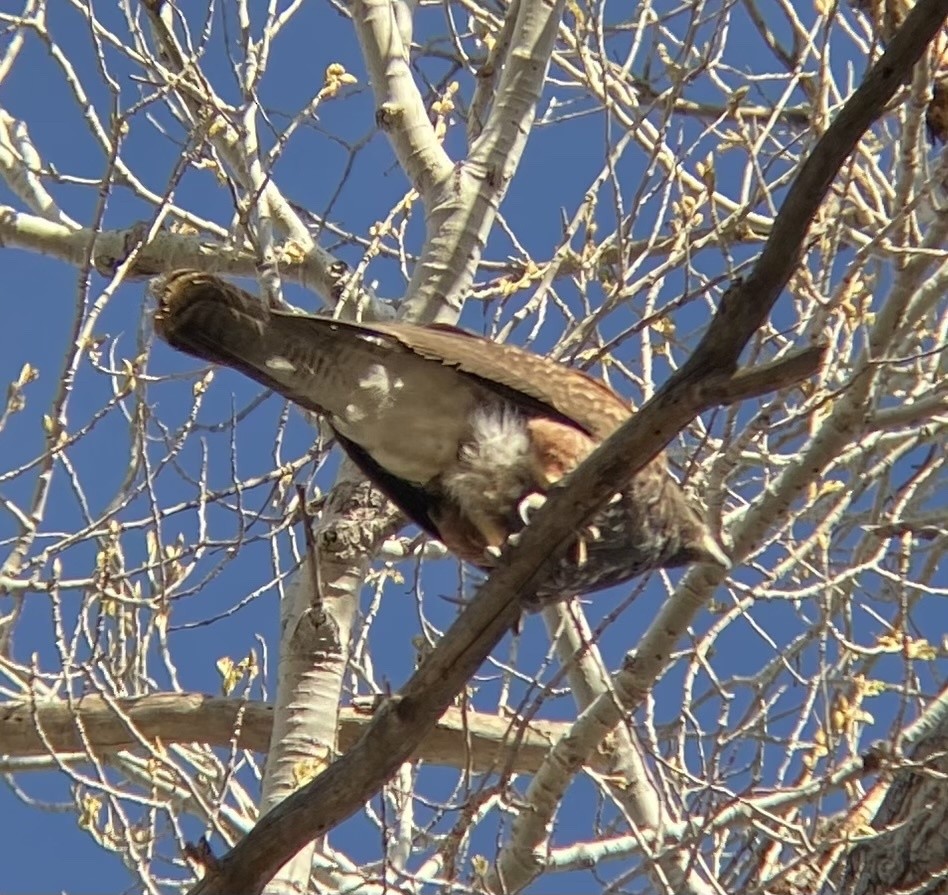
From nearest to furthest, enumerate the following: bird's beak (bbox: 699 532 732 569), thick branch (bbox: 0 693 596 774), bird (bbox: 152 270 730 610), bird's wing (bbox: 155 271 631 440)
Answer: bird's wing (bbox: 155 271 631 440)
bird (bbox: 152 270 730 610)
bird's beak (bbox: 699 532 732 569)
thick branch (bbox: 0 693 596 774)

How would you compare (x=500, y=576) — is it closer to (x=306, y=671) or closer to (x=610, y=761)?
(x=306, y=671)

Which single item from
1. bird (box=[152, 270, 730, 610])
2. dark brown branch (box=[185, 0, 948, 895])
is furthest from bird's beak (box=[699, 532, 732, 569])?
dark brown branch (box=[185, 0, 948, 895])

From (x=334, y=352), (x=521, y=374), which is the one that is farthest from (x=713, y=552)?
(x=334, y=352)

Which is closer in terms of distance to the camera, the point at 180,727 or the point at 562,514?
the point at 562,514

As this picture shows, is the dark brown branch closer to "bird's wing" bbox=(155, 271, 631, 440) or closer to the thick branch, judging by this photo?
"bird's wing" bbox=(155, 271, 631, 440)

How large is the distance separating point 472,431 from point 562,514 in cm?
109

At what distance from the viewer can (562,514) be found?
2.67 meters

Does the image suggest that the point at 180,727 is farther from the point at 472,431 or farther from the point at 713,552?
the point at 713,552

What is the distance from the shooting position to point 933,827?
306cm

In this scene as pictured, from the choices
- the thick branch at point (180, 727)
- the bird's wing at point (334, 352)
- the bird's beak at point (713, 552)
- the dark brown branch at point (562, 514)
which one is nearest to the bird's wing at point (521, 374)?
the bird's wing at point (334, 352)

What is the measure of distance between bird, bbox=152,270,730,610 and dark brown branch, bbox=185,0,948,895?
2.22 ft

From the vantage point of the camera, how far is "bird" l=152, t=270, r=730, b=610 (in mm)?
3494

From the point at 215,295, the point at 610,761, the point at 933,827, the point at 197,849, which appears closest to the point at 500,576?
the point at 197,849

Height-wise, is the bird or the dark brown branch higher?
the bird
